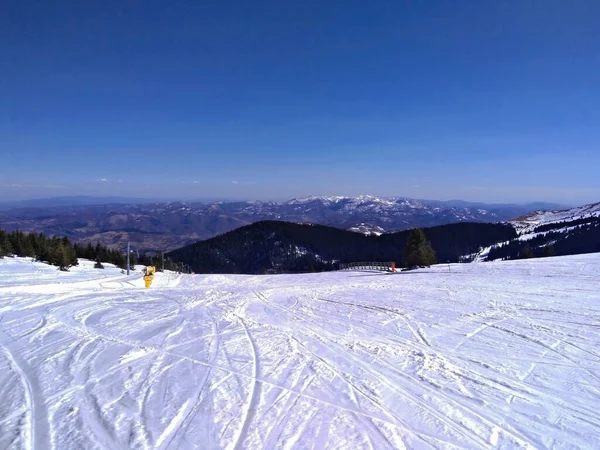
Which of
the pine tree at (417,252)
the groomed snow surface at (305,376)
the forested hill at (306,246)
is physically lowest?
the forested hill at (306,246)

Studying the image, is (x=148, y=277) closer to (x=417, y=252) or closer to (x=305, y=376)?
(x=305, y=376)

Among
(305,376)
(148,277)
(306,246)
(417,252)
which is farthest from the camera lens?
(306,246)

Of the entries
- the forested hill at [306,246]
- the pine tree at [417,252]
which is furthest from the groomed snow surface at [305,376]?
the forested hill at [306,246]

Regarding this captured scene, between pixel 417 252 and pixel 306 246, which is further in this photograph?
pixel 306 246

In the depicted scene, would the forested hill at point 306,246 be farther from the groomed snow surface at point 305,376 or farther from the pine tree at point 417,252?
the groomed snow surface at point 305,376

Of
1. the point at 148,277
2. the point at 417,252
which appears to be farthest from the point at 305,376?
the point at 417,252
